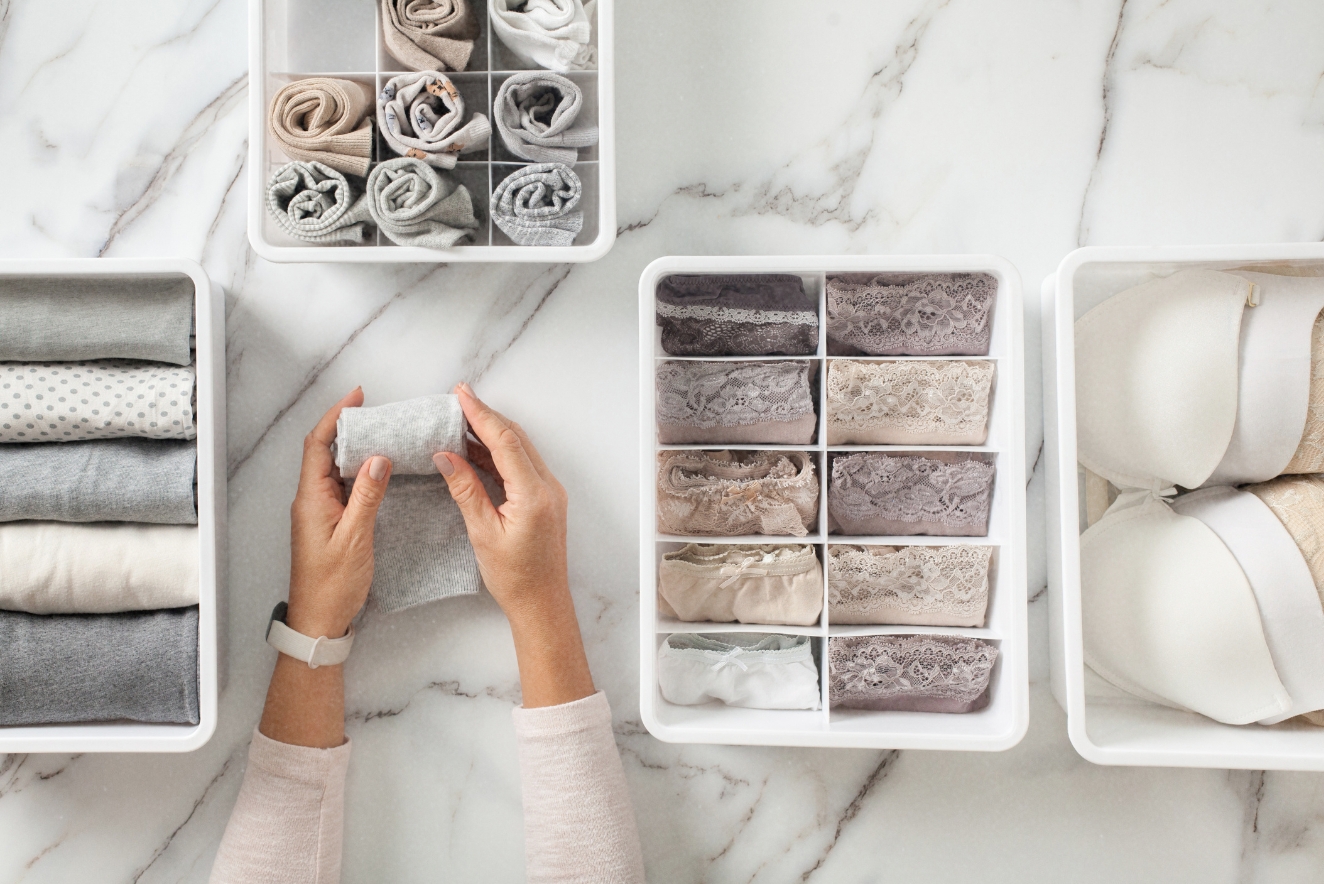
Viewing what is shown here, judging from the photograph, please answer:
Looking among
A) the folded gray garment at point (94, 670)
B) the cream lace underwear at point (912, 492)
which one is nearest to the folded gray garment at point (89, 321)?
the folded gray garment at point (94, 670)

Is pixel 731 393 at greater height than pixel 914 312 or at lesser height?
lesser

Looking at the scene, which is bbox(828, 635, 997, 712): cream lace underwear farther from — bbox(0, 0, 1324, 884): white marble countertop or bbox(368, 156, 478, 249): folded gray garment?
bbox(368, 156, 478, 249): folded gray garment

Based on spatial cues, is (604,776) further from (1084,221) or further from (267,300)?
(1084,221)

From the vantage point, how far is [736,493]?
3.40 feet

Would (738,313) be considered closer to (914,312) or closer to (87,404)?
(914,312)

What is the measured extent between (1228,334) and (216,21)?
1436 millimetres

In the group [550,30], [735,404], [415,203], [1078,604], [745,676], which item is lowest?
[745,676]

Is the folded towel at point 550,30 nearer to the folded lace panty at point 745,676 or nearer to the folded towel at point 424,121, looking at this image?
the folded towel at point 424,121

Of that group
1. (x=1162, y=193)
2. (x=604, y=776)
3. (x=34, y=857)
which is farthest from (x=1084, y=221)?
(x=34, y=857)

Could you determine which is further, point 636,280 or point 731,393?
point 636,280

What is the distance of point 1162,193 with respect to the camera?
1155mm

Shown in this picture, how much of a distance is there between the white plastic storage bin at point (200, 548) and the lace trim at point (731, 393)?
578 mm

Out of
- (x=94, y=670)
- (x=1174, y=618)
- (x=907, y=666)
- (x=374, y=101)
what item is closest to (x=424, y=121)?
(x=374, y=101)

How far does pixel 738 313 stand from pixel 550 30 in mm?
421
